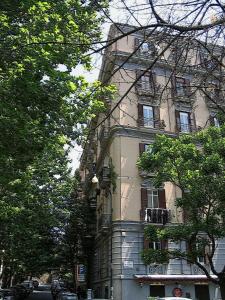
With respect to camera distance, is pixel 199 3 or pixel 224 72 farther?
pixel 224 72

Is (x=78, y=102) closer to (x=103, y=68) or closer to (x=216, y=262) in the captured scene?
(x=103, y=68)

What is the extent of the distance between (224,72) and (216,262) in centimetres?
2617

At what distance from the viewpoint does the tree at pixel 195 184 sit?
18.4 m

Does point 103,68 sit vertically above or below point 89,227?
below

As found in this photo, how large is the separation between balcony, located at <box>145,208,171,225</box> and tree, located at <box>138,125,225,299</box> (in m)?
8.06

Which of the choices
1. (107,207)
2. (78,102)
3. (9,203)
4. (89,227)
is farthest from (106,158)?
(78,102)

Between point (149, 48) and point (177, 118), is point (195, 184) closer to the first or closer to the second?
point (177, 118)

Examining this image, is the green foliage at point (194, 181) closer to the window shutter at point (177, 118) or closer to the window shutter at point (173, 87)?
the window shutter at point (177, 118)

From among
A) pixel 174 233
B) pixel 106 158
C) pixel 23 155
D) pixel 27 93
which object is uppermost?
pixel 106 158

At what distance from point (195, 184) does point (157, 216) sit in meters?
10.0

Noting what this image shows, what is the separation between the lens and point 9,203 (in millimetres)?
21469

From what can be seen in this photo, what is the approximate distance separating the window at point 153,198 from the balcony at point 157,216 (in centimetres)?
58

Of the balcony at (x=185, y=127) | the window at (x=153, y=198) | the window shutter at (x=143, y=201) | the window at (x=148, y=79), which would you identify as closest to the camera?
the window at (x=148, y=79)

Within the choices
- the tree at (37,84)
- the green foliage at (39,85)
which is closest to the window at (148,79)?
the green foliage at (39,85)
